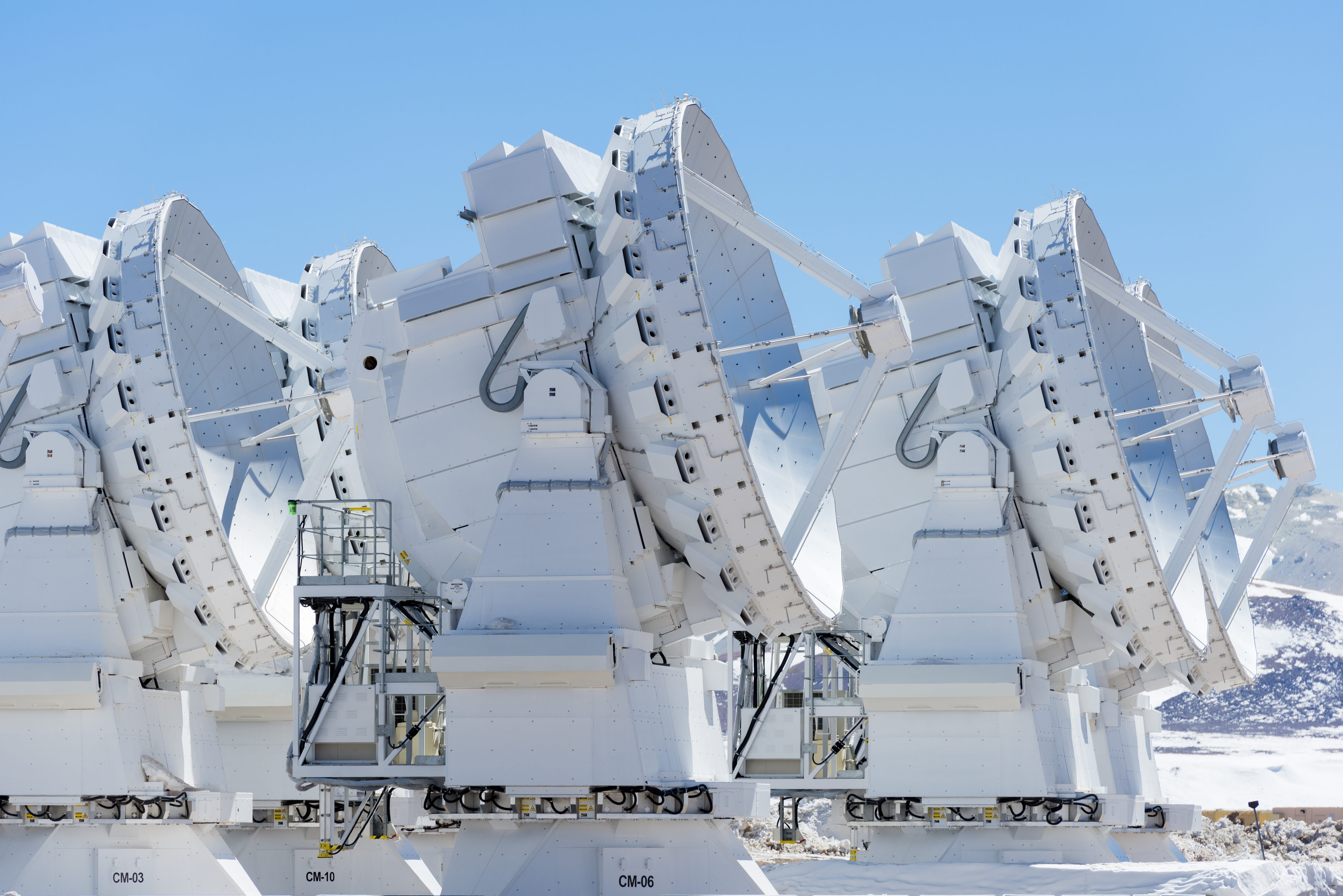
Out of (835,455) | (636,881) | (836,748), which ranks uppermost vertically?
(835,455)

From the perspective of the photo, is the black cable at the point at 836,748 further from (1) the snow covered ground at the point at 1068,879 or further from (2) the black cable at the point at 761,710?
(1) the snow covered ground at the point at 1068,879

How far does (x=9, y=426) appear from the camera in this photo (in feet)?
99.6

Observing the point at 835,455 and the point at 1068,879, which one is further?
the point at 835,455

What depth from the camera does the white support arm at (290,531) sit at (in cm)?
3170

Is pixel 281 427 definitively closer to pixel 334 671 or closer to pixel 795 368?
pixel 334 671

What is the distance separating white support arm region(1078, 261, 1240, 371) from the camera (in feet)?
101

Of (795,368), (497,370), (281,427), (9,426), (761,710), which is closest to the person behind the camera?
(497,370)

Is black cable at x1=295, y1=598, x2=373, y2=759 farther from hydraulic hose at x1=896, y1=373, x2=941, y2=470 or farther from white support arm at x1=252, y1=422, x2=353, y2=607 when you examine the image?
hydraulic hose at x1=896, y1=373, x2=941, y2=470

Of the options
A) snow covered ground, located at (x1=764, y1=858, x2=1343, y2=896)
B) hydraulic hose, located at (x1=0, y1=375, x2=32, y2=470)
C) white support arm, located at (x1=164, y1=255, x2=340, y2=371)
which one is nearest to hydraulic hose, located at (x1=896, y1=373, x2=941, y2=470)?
snow covered ground, located at (x1=764, y1=858, x2=1343, y2=896)

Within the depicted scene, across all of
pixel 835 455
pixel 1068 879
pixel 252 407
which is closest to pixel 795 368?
pixel 835 455

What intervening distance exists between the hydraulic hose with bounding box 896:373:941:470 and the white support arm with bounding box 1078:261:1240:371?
3264 millimetres

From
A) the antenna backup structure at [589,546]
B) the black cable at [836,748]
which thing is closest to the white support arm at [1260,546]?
the antenna backup structure at [589,546]

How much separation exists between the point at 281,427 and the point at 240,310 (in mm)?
2531

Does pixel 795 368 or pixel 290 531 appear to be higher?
pixel 795 368
